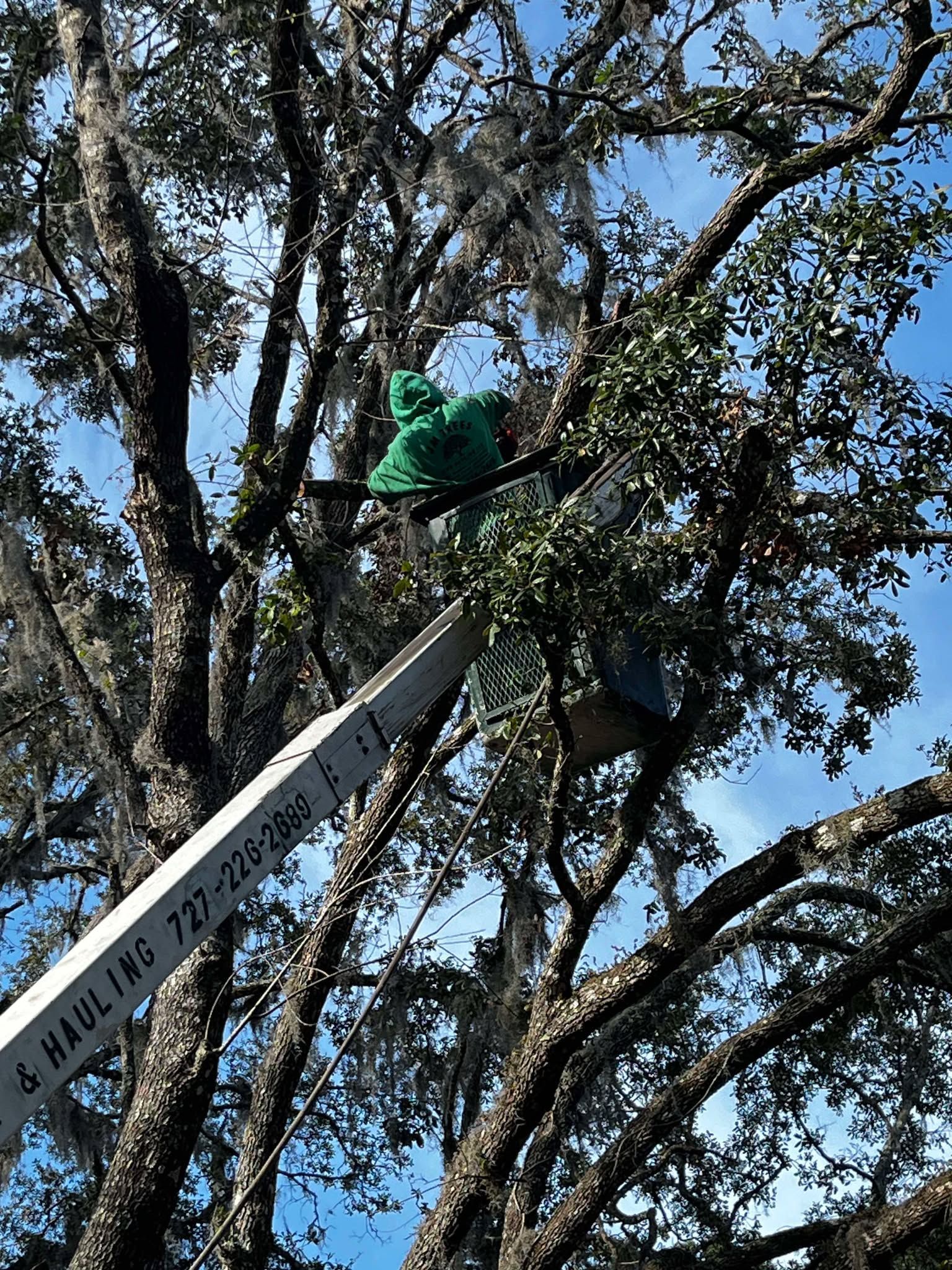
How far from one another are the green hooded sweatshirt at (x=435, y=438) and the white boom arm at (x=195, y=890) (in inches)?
39.2

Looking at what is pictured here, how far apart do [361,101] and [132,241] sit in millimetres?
1380

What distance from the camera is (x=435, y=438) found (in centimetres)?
536

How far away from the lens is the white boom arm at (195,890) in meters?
3.01

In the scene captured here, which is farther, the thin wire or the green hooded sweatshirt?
the green hooded sweatshirt

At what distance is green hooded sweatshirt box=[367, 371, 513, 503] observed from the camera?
5.36m

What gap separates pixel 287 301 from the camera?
6.32 metres

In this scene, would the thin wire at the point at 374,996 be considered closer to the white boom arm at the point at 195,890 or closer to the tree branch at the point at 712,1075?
the white boom arm at the point at 195,890

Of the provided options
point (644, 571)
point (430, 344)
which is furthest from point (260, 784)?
point (430, 344)

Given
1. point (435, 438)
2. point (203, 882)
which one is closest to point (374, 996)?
point (203, 882)

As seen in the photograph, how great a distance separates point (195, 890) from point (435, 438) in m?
2.34

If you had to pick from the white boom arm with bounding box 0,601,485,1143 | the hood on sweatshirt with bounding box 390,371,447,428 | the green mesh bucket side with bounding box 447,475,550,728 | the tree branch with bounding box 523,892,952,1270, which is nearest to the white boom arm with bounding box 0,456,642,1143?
the white boom arm with bounding box 0,601,485,1143

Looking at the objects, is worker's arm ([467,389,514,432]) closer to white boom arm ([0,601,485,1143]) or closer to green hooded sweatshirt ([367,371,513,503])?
green hooded sweatshirt ([367,371,513,503])

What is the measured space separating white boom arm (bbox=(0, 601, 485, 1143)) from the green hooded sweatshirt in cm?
99

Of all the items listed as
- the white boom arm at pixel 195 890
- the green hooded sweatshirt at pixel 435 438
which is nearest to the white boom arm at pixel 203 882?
the white boom arm at pixel 195 890
